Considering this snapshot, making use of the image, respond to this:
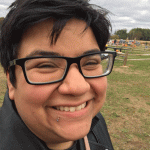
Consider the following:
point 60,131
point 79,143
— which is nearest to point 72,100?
point 60,131

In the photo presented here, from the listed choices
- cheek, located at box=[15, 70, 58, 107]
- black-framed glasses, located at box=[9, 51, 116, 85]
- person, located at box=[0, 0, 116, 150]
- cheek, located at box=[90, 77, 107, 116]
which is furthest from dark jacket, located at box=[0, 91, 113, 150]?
cheek, located at box=[90, 77, 107, 116]

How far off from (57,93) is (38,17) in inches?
18.4

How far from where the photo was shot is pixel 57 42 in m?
0.89

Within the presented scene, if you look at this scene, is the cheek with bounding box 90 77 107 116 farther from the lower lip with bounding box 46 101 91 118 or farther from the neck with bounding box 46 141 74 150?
the neck with bounding box 46 141 74 150

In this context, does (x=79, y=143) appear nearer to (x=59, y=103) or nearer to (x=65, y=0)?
(x=59, y=103)

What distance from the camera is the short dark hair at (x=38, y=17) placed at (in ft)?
2.89

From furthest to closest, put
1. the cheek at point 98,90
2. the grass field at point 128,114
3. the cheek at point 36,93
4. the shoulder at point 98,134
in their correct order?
the grass field at point 128,114
the shoulder at point 98,134
the cheek at point 98,90
the cheek at point 36,93

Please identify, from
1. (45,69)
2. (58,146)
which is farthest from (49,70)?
(58,146)

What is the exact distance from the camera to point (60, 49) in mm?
900

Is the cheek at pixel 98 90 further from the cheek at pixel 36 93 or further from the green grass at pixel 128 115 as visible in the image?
the green grass at pixel 128 115

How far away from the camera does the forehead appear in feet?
2.91

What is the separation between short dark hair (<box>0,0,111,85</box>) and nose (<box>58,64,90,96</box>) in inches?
9.1

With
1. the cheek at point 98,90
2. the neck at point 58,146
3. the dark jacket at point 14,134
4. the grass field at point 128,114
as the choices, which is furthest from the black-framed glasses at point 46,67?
the grass field at point 128,114

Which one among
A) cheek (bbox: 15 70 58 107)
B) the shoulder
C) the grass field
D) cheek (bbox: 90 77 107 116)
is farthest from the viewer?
the grass field
